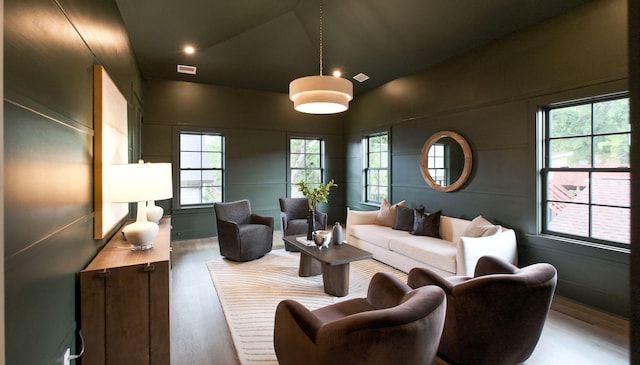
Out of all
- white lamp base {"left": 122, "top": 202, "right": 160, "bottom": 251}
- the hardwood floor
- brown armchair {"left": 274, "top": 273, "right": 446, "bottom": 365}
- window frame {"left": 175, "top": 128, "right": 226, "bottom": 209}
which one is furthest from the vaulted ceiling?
brown armchair {"left": 274, "top": 273, "right": 446, "bottom": 365}

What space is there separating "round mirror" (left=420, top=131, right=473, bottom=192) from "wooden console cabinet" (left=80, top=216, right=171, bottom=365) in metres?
3.94

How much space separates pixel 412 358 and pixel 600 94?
3.24m

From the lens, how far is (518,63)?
370 cm

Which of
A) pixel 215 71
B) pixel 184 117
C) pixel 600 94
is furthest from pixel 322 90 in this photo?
pixel 184 117

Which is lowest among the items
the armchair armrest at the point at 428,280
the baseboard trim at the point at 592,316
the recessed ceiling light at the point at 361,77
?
the baseboard trim at the point at 592,316

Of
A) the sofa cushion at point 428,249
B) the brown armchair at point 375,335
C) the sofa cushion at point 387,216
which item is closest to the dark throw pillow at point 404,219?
the sofa cushion at point 387,216

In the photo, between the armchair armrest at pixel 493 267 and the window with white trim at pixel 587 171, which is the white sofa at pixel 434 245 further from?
→ the armchair armrest at pixel 493 267

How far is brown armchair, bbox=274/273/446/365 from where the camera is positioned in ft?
4.47

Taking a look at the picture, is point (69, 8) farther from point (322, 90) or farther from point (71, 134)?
point (322, 90)

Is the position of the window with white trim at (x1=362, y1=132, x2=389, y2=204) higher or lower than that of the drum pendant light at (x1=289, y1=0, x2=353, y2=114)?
lower

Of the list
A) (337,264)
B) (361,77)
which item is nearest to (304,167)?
(361,77)

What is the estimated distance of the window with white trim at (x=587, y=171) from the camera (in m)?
2.96

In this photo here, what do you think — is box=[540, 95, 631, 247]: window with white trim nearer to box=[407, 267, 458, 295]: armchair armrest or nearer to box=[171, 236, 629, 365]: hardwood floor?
box=[171, 236, 629, 365]: hardwood floor

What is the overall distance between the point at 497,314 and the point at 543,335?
1.18m
